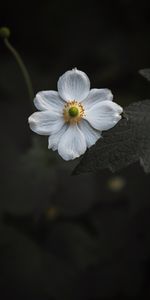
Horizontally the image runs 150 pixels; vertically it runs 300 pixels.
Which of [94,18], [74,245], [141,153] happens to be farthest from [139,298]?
[94,18]

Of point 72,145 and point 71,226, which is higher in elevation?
point 72,145

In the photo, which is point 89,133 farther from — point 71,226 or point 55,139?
point 71,226

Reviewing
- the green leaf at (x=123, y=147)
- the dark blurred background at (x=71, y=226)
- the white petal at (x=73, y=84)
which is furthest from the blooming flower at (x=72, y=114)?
the dark blurred background at (x=71, y=226)

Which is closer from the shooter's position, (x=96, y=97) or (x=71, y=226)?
(x=96, y=97)

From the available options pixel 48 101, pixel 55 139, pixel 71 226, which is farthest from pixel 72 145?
pixel 71 226

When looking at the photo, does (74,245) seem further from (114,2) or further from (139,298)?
(114,2)

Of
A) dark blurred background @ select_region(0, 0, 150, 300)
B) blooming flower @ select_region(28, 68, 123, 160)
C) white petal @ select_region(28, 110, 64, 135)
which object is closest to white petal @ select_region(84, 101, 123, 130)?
blooming flower @ select_region(28, 68, 123, 160)

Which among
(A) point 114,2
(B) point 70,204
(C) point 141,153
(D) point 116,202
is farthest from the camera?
(A) point 114,2
